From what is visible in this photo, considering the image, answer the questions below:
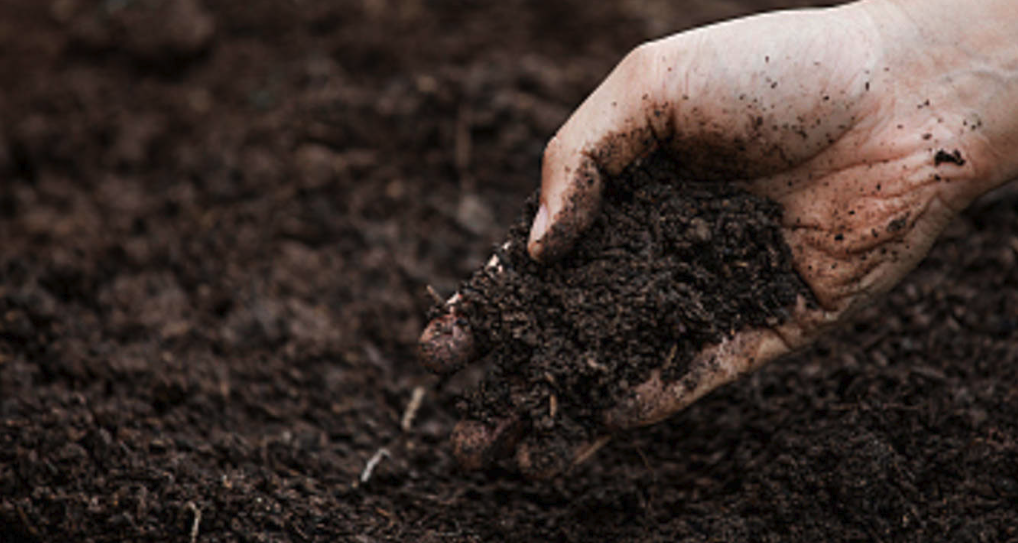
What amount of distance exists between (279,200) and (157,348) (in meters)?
0.90

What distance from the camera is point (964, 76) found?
2.02 metres

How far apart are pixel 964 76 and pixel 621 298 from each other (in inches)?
41.4

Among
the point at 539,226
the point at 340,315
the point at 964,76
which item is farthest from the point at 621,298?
the point at 340,315

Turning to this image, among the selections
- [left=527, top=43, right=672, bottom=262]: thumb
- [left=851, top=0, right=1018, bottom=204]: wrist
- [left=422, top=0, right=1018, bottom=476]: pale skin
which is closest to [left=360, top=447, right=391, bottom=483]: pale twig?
[left=422, top=0, right=1018, bottom=476]: pale skin

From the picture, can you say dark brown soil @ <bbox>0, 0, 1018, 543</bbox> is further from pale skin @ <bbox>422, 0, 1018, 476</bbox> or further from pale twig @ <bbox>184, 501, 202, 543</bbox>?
pale skin @ <bbox>422, 0, 1018, 476</bbox>

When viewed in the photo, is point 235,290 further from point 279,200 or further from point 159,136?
point 159,136

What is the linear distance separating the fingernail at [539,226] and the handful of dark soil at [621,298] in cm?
7

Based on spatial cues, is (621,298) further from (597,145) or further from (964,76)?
(964,76)

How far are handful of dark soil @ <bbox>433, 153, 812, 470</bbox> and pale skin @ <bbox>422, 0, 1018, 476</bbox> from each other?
0.06m

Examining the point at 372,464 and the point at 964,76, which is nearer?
the point at 964,76

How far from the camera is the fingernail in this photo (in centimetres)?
189

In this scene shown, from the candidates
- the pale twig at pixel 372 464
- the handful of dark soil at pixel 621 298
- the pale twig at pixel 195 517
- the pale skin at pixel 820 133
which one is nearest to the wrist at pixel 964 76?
the pale skin at pixel 820 133

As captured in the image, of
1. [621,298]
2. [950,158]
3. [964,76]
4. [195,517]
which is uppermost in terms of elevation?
[964,76]

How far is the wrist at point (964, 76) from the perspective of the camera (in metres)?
2.00
